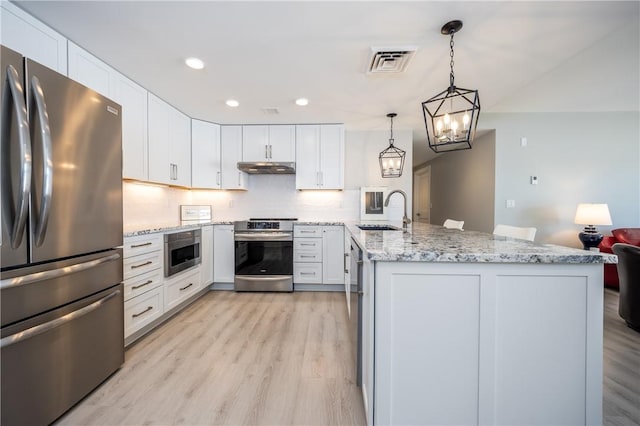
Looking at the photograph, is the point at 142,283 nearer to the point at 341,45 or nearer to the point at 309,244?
the point at 309,244

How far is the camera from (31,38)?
1.56 metres

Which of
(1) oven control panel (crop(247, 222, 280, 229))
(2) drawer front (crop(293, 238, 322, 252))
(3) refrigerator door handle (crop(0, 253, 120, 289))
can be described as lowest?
(2) drawer front (crop(293, 238, 322, 252))

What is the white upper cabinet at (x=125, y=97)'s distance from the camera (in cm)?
186

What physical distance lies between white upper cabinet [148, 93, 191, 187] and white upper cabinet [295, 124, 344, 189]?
4.88ft

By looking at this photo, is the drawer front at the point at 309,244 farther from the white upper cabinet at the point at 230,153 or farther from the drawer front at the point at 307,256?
the white upper cabinet at the point at 230,153

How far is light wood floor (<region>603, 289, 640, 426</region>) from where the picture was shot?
1.33m

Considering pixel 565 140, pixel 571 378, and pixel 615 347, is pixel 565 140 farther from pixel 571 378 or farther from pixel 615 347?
pixel 571 378

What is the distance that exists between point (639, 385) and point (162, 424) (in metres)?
2.80

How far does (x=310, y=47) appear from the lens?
73.2 inches

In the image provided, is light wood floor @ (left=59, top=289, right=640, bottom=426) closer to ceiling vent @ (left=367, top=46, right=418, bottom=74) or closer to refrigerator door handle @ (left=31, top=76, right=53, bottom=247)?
refrigerator door handle @ (left=31, top=76, right=53, bottom=247)

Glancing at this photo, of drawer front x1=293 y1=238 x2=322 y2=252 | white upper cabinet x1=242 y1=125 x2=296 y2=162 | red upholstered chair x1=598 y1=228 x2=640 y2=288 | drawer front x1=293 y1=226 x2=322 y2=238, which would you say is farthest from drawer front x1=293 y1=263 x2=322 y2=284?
red upholstered chair x1=598 y1=228 x2=640 y2=288

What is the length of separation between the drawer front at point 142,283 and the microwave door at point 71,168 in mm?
557

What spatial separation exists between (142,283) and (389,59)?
9.01 ft

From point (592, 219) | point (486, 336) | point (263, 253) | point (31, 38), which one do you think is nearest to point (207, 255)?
point (263, 253)
